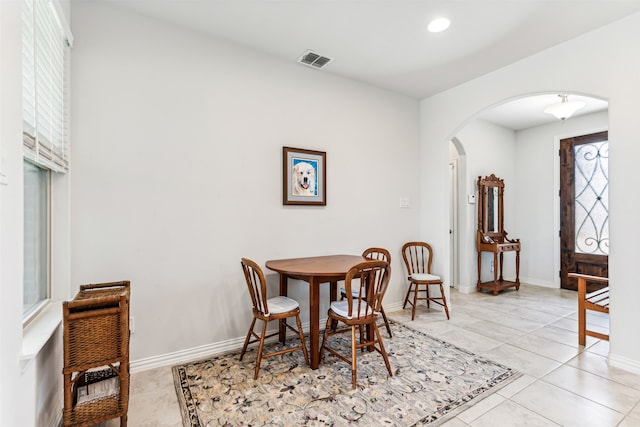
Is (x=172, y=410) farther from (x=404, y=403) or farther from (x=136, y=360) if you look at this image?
(x=404, y=403)

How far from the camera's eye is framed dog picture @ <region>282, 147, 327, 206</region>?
310 cm

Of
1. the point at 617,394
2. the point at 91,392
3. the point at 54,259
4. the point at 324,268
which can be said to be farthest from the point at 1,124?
the point at 617,394

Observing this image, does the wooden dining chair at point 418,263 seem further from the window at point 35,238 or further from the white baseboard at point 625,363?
the window at point 35,238

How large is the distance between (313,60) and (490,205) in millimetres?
3765

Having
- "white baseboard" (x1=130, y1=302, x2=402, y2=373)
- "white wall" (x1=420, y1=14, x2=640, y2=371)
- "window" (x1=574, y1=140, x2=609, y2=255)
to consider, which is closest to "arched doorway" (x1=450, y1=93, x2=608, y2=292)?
"window" (x1=574, y1=140, x2=609, y2=255)

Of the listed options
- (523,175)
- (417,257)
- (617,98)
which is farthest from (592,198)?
(417,257)

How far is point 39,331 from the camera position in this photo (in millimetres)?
1565

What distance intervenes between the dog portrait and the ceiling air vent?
1016 millimetres

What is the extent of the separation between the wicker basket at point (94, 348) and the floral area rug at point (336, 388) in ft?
1.44

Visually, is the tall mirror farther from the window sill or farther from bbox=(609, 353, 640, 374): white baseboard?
the window sill

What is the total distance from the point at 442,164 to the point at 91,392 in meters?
3.97

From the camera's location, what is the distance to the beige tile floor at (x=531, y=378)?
1855 millimetres

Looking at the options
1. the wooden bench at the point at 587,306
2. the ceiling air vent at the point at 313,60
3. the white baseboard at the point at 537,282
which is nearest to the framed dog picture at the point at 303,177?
the ceiling air vent at the point at 313,60

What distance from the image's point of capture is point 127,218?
240 centimetres
